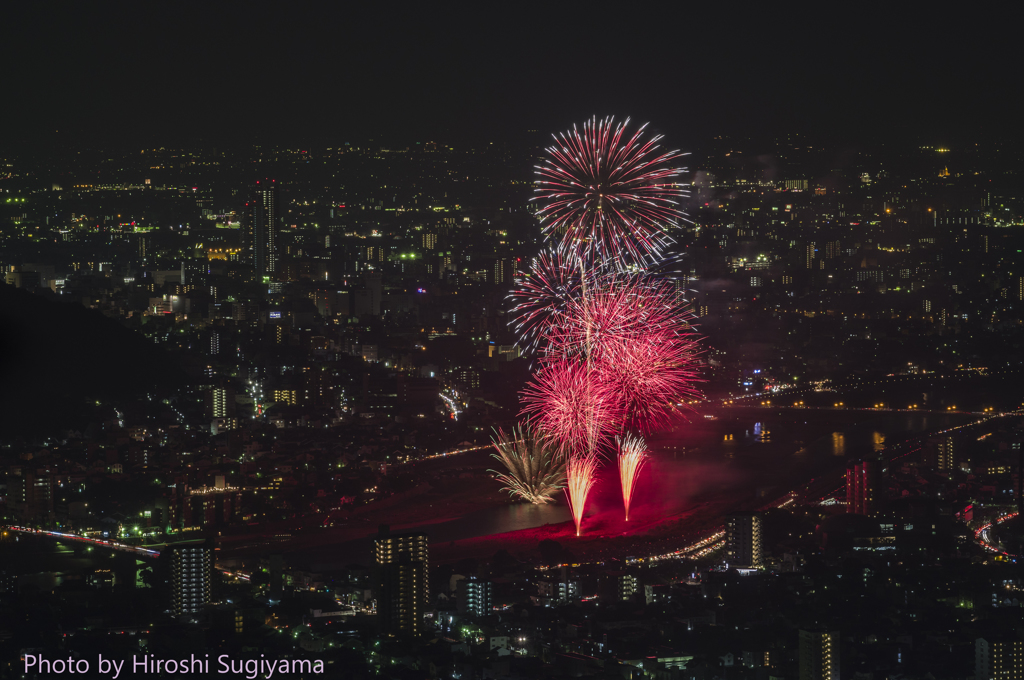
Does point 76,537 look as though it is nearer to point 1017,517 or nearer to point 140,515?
point 140,515

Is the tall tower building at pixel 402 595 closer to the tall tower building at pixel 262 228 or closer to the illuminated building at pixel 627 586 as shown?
the illuminated building at pixel 627 586

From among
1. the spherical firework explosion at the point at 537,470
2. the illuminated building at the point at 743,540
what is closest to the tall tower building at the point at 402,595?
the illuminated building at the point at 743,540

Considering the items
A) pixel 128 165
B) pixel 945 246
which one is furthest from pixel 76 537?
pixel 945 246

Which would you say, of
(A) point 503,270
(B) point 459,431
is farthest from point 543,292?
(A) point 503,270

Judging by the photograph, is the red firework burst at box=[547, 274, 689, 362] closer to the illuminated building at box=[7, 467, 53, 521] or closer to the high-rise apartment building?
the high-rise apartment building

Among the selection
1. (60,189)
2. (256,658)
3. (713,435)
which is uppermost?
(60,189)

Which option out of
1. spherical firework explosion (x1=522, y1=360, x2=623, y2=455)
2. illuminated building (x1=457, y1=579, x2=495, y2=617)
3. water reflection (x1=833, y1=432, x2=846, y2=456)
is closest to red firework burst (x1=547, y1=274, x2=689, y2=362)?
spherical firework explosion (x1=522, y1=360, x2=623, y2=455)

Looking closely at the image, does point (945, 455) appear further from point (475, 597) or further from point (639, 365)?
point (475, 597)
